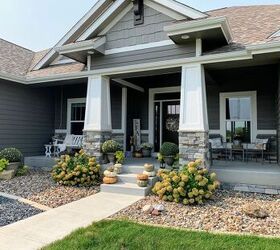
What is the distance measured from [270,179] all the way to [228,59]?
294cm

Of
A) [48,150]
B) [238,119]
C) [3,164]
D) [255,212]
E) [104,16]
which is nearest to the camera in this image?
[255,212]

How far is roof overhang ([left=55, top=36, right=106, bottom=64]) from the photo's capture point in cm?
786

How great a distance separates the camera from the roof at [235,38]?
707 cm

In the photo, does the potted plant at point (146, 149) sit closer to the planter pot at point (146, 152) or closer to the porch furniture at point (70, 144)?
the planter pot at point (146, 152)

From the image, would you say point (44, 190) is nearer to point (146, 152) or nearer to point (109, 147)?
point (109, 147)

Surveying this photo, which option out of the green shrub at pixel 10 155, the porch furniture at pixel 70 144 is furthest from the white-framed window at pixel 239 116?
the green shrub at pixel 10 155

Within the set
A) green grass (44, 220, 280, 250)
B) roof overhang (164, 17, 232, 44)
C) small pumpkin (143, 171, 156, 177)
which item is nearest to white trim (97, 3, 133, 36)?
roof overhang (164, 17, 232, 44)

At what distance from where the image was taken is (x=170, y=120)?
1026cm

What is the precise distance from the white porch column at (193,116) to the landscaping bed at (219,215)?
118 cm

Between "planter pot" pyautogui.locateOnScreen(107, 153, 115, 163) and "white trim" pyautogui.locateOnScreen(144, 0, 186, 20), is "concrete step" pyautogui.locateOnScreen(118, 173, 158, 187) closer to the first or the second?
"planter pot" pyautogui.locateOnScreen(107, 153, 115, 163)

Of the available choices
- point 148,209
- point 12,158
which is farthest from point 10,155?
point 148,209

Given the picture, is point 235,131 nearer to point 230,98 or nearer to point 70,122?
point 230,98

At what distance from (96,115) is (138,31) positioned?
276 cm

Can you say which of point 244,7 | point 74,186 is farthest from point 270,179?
point 244,7
